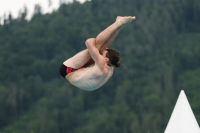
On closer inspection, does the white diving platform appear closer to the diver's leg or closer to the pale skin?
the pale skin

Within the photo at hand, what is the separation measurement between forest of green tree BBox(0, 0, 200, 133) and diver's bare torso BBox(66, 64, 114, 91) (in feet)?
165

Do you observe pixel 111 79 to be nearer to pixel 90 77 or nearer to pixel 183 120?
pixel 183 120

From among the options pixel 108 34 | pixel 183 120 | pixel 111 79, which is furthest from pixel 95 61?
pixel 111 79

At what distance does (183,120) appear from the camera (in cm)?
2170

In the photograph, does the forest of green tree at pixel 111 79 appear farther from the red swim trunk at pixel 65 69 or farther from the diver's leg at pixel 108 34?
the diver's leg at pixel 108 34

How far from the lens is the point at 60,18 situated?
94438 mm

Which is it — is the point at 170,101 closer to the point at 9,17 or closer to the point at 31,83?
the point at 31,83

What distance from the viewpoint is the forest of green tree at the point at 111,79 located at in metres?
69.2

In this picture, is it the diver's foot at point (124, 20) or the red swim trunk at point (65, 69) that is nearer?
the diver's foot at point (124, 20)

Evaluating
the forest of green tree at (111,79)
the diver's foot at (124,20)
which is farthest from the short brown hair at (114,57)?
the forest of green tree at (111,79)

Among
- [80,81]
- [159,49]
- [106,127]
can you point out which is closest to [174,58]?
[159,49]

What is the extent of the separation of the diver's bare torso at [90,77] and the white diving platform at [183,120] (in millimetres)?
11736

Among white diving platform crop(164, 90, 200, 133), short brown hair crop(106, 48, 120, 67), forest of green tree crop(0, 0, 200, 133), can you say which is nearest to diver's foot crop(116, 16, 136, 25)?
short brown hair crop(106, 48, 120, 67)

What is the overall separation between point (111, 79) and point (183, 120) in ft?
197
